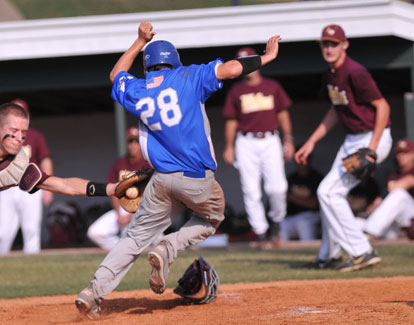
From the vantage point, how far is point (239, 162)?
30.6 feet

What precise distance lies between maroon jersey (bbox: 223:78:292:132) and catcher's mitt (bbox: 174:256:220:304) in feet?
13.5

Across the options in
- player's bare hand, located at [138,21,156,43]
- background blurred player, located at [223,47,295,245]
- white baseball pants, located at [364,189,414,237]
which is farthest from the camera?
background blurred player, located at [223,47,295,245]

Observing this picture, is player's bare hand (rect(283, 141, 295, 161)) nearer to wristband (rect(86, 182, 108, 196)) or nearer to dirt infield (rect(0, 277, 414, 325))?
dirt infield (rect(0, 277, 414, 325))

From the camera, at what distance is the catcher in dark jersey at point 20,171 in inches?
190

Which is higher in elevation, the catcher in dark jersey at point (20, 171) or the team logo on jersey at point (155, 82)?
the team logo on jersey at point (155, 82)

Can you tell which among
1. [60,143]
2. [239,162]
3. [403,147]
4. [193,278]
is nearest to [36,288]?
[193,278]

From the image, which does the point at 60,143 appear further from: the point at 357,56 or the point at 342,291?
the point at 342,291

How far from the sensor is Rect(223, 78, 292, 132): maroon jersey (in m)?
9.22

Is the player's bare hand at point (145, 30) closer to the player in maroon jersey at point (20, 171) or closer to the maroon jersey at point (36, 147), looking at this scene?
the player in maroon jersey at point (20, 171)

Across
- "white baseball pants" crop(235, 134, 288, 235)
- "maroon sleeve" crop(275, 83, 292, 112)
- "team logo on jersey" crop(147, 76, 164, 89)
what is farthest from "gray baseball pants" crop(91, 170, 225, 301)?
"maroon sleeve" crop(275, 83, 292, 112)

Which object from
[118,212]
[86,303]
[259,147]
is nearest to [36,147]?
[118,212]

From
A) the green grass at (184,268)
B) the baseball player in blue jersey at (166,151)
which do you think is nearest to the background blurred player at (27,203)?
the green grass at (184,268)

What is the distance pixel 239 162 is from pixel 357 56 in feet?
9.16

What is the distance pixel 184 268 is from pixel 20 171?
3093mm
